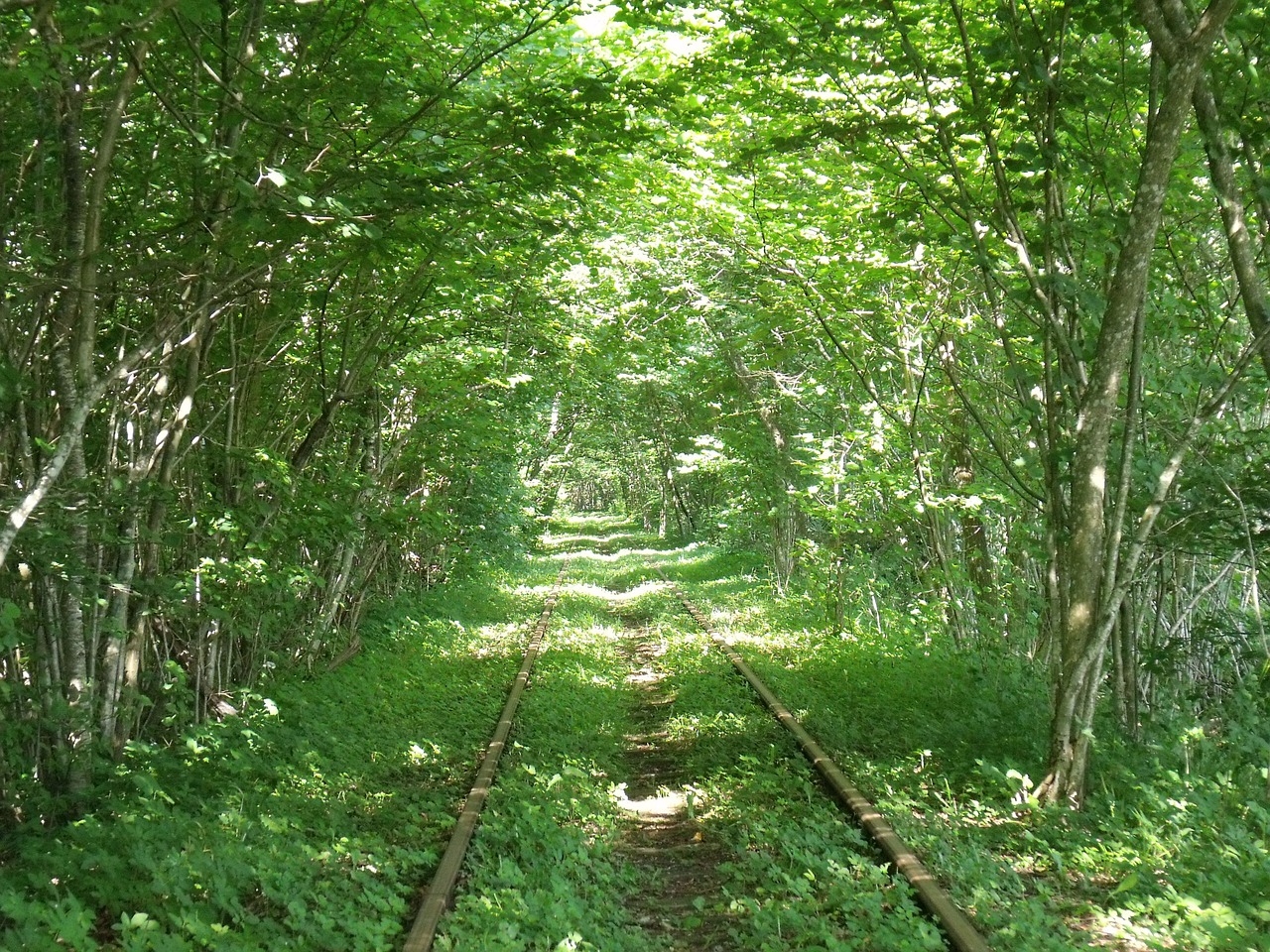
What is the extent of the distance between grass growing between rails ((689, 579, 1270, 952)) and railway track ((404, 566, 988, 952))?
0.17 metres

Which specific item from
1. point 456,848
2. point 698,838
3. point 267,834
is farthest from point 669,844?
point 267,834

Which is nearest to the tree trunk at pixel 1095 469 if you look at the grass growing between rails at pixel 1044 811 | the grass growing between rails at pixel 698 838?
the grass growing between rails at pixel 1044 811

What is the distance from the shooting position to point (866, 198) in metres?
8.11

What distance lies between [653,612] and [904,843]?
12.0 meters

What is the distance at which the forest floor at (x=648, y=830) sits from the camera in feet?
13.8

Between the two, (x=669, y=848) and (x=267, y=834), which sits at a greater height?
(x=267, y=834)

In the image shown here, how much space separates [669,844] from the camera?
19.7 feet

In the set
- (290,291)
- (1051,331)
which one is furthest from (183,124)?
(1051,331)

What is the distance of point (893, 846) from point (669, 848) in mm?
1500

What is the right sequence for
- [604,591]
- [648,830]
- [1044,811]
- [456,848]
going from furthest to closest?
[604,591], [648,830], [1044,811], [456,848]

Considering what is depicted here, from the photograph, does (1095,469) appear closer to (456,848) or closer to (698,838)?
(698,838)

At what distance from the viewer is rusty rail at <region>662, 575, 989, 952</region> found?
4.08 meters

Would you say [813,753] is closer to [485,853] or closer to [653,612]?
[485,853]

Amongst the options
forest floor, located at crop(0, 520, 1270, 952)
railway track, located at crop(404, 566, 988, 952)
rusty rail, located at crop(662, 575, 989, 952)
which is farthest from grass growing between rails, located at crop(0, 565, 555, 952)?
rusty rail, located at crop(662, 575, 989, 952)
